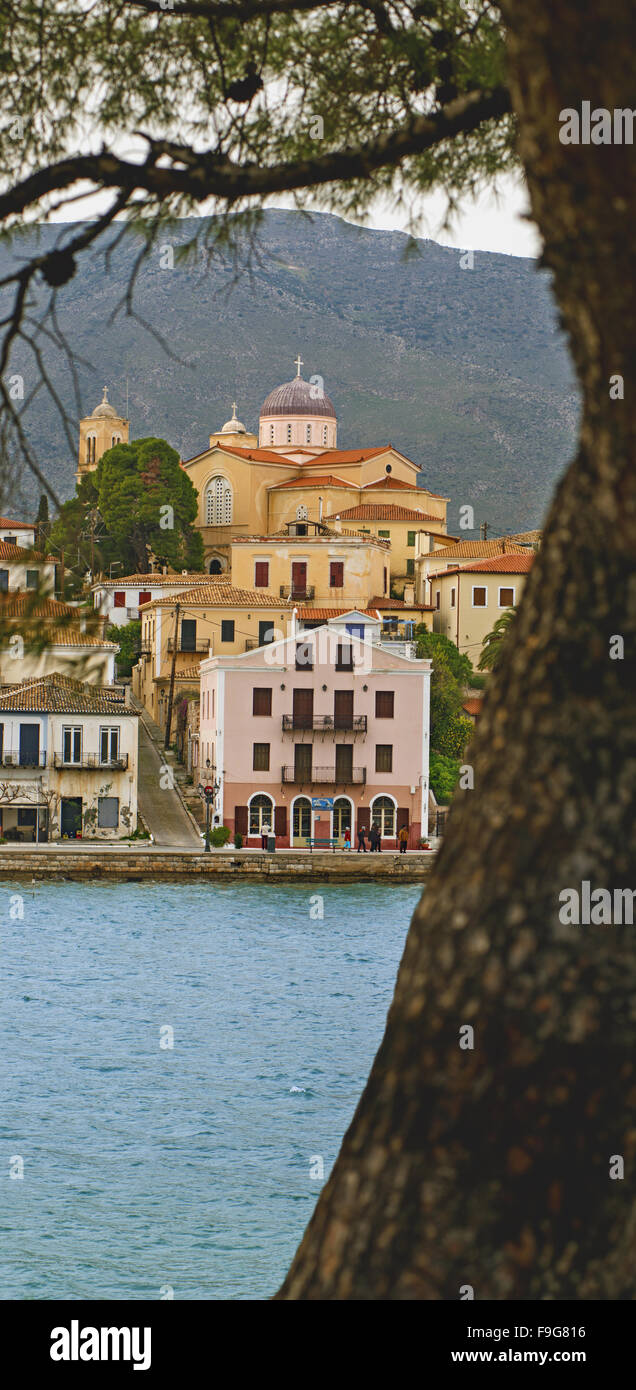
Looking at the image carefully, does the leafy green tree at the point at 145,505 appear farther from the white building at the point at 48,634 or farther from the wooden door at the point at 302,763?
the white building at the point at 48,634

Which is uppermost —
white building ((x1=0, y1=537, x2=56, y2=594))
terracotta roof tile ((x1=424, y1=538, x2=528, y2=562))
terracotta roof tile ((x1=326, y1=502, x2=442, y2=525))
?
terracotta roof tile ((x1=326, y1=502, x2=442, y2=525))

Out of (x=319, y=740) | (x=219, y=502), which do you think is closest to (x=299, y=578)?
(x=319, y=740)

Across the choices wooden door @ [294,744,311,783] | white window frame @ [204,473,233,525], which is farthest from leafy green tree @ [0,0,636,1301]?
white window frame @ [204,473,233,525]

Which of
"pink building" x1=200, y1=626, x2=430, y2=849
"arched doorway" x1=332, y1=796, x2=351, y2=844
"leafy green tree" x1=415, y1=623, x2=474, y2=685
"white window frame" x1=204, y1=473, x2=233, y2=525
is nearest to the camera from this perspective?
"pink building" x1=200, y1=626, x2=430, y2=849

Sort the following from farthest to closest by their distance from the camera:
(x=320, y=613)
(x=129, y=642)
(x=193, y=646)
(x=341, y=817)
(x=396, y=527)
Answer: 1. (x=396, y=527)
2. (x=129, y=642)
3. (x=320, y=613)
4. (x=193, y=646)
5. (x=341, y=817)

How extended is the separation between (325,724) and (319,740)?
1.60 ft

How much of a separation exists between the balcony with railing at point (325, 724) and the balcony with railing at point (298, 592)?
1290cm

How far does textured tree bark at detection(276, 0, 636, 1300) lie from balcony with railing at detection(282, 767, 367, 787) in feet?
147

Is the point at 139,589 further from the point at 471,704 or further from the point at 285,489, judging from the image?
the point at 471,704

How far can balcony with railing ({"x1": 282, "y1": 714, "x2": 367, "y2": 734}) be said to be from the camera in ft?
157

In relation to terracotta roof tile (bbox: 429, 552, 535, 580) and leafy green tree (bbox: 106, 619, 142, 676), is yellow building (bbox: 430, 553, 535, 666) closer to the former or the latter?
terracotta roof tile (bbox: 429, 552, 535, 580)

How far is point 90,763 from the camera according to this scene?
152ft

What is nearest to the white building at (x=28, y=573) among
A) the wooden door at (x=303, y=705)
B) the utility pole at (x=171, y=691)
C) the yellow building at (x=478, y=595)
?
the wooden door at (x=303, y=705)
